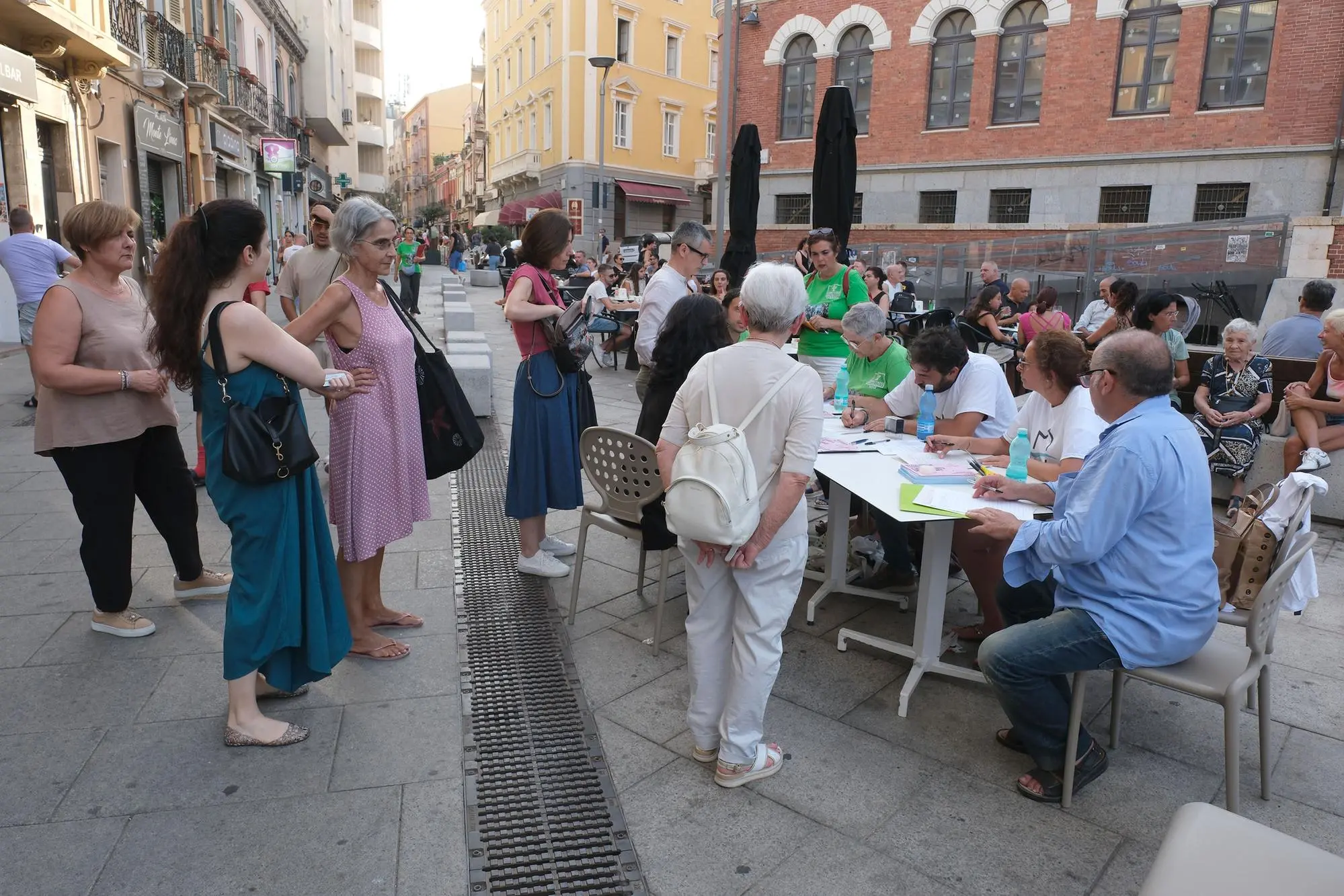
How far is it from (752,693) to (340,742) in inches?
58.0

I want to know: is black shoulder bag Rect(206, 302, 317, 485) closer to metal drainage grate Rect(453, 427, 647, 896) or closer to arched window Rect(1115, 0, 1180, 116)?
metal drainage grate Rect(453, 427, 647, 896)

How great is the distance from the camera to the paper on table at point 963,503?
3229 millimetres

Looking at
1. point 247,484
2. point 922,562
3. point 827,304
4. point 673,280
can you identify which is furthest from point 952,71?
point 247,484

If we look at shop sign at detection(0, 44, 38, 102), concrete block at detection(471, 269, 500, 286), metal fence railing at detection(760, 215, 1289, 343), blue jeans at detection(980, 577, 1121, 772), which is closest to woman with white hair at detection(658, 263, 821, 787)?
blue jeans at detection(980, 577, 1121, 772)

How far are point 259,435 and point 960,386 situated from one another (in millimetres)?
3270

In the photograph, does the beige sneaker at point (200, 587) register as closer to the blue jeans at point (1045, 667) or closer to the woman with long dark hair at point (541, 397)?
the woman with long dark hair at point (541, 397)

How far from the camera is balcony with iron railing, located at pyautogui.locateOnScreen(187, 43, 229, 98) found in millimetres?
16719

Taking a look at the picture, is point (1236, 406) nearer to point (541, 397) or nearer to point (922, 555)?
point (922, 555)

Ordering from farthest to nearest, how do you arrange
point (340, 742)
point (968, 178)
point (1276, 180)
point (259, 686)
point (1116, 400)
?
1. point (968, 178)
2. point (1276, 180)
3. point (259, 686)
4. point (340, 742)
5. point (1116, 400)

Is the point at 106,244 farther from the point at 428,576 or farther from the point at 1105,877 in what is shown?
the point at 1105,877

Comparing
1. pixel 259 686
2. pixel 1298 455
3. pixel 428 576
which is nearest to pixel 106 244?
pixel 259 686

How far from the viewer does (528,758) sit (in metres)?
3.05

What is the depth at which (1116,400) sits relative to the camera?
108 inches

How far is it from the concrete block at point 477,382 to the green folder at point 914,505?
5.28 meters
